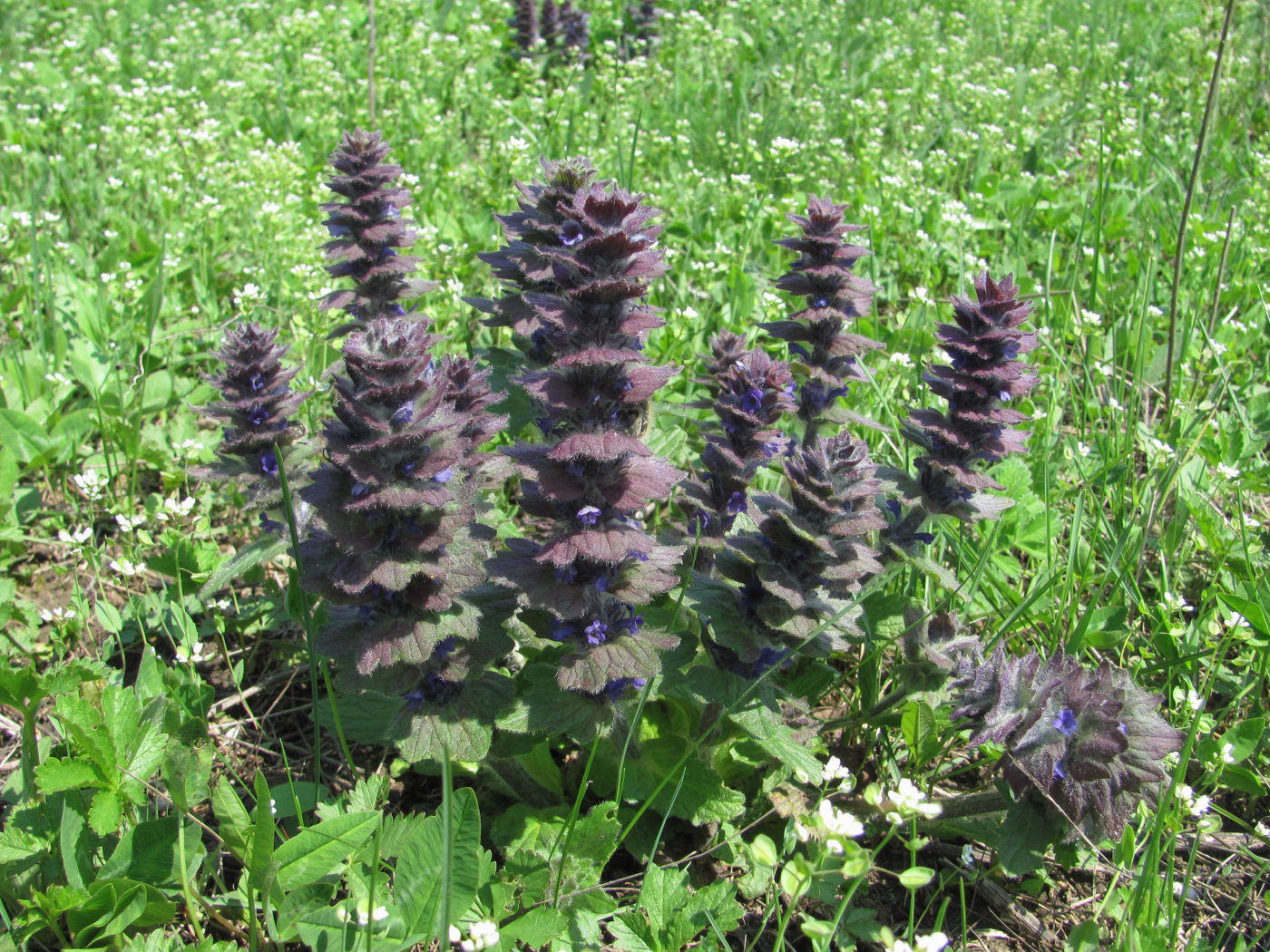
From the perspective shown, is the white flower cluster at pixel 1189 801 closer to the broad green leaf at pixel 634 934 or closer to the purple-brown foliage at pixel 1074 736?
the purple-brown foliage at pixel 1074 736

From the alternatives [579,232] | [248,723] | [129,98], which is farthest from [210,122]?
[579,232]

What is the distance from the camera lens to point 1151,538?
13.8ft

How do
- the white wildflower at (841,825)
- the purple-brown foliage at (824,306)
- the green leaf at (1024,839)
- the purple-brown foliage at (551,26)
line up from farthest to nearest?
the purple-brown foliage at (551,26), the purple-brown foliage at (824,306), the green leaf at (1024,839), the white wildflower at (841,825)

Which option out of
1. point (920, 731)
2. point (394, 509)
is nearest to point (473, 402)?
point (394, 509)

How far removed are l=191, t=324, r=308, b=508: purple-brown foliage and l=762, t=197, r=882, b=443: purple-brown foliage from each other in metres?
1.85

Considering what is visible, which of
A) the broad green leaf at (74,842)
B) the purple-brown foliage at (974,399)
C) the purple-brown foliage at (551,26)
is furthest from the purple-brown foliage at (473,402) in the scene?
the purple-brown foliage at (551,26)

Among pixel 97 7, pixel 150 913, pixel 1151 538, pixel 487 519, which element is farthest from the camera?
pixel 97 7

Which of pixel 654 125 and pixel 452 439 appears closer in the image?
pixel 452 439

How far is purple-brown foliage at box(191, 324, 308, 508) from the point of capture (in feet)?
10.9

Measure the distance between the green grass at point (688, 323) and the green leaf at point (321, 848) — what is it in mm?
41

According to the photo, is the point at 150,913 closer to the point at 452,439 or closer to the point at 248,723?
the point at 248,723

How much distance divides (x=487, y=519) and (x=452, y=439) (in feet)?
3.13

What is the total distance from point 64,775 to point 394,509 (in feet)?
4.00

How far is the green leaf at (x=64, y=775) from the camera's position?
8.41ft
